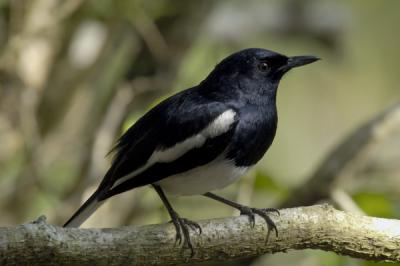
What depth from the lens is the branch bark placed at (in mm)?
2764

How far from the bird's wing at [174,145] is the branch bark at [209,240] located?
420 mm

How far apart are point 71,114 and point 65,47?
42cm

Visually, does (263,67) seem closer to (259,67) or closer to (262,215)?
(259,67)

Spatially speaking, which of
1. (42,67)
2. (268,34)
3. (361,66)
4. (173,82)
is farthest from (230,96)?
(361,66)

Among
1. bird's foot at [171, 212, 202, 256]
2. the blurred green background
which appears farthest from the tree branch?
bird's foot at [171, 212, 202, 256]

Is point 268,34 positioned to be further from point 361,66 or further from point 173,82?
point 361,66

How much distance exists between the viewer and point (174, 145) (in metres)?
3.54

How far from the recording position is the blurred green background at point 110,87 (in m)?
4.62

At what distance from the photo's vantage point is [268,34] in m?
6.18

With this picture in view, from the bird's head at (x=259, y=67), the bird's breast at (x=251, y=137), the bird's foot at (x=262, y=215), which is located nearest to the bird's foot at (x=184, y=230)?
the bird's foot at (x=262, y=215)

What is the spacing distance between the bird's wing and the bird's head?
0.27m

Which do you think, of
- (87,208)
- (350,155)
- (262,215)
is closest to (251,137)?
(262,215)

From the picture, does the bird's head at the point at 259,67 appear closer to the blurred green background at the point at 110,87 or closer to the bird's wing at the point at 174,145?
the bird's wing at the point at 174,145

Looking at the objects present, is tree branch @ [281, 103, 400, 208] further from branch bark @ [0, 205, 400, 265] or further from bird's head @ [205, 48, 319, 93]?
branch bark @ [0, 205, 400, 265]
